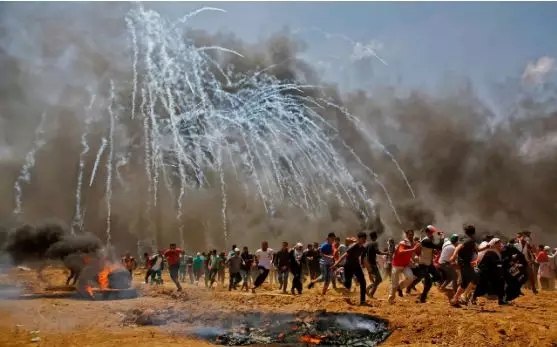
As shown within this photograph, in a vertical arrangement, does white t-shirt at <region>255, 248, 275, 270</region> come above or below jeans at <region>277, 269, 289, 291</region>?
above

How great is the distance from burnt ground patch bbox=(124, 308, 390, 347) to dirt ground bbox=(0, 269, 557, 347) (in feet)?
0.85

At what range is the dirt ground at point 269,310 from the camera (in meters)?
9.29

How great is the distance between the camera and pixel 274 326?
11102mm

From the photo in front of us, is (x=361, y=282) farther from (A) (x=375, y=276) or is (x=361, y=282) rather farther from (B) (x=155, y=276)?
(B) (x=155, y=276)

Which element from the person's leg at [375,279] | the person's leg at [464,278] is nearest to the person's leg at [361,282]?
the person's leg at [375,279]

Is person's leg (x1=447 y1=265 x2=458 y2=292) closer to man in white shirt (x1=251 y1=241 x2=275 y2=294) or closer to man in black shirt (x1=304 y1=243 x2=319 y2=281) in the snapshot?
man in black shirt (x1=304 y1=243 x2=319 y2=281)

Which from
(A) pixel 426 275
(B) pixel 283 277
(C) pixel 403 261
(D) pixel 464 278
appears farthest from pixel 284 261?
(D) pixel 464 278

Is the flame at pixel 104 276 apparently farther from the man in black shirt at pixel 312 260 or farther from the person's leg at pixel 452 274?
the person's leg at pixel 452 274

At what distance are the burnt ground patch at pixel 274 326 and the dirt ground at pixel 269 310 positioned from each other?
26 centimetres

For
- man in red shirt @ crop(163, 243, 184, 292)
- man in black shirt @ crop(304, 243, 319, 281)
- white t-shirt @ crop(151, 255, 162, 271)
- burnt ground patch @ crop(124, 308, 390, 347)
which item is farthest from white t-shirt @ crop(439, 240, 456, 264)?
white t-shirt @ crop(151, 255, 162, 271)

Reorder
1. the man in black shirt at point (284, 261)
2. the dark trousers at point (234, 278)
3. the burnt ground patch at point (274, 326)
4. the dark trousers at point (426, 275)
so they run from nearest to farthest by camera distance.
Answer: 1. the burnt ground patch at point (274, 326)
2. the dark trousers at point (426, 275)
3. the man in black shirt at point (284, 261)
4. the dark trousers at point (234, 278)

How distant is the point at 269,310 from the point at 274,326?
1.48m

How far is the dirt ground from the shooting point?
9289 millimetres

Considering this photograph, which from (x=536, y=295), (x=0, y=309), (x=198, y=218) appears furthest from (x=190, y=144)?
(x=536, y=295)
